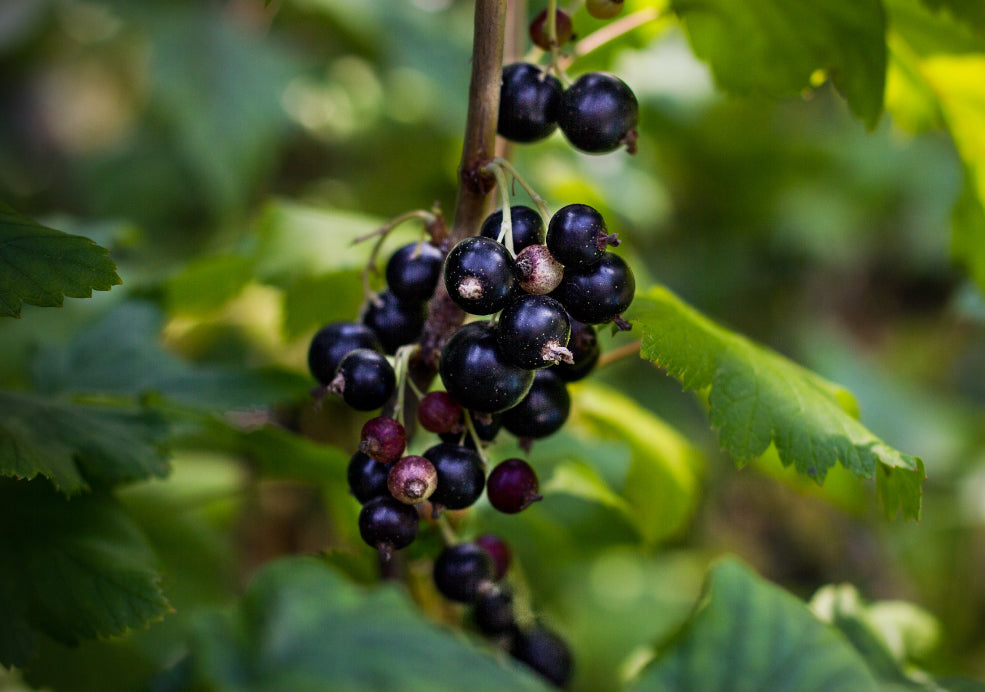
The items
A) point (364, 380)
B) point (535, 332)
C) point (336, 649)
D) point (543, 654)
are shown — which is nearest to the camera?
point (336, 649)

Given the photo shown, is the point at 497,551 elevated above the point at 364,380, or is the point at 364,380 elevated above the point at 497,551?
the point at 364,380

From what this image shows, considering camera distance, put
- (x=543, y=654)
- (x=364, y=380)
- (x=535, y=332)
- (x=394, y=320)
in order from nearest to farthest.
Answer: (x=535, y=332) < (x=364, y=380) < (x=394, y=320) < (x=543, y=654)

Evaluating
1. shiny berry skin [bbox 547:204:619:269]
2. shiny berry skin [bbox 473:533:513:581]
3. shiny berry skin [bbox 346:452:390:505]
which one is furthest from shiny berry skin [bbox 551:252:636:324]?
shiny berry skin [bbox 473:533:513:581]

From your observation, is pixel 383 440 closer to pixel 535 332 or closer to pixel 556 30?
pixel 535 332

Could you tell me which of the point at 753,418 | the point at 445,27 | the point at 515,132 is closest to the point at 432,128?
the point at 445,27

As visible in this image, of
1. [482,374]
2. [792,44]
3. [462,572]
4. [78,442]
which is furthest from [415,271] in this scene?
[792,44]

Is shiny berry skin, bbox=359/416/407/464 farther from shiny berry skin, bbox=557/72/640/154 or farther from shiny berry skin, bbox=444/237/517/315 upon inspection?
shiny berry skin, bbox=557/72/640/154

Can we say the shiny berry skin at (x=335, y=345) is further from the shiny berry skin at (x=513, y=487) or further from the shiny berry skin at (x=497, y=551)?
the shiny berry skin at (x=497, y=551)

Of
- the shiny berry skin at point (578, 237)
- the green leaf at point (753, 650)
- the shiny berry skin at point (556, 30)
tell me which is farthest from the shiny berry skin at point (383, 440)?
the shiny berry skin at point (556, 30)
